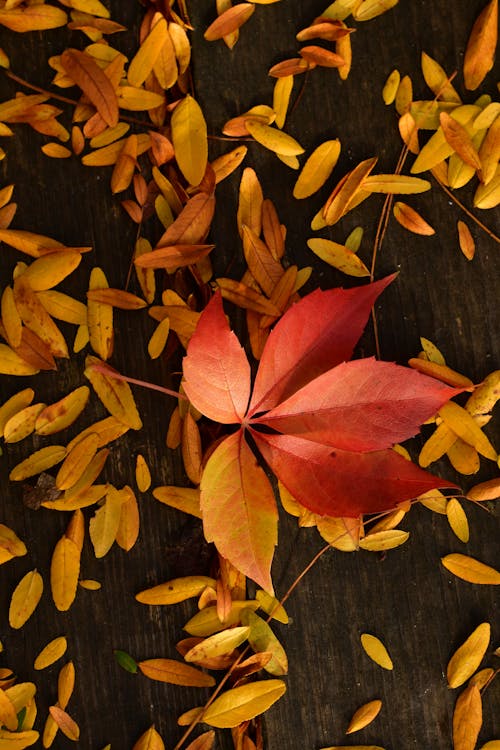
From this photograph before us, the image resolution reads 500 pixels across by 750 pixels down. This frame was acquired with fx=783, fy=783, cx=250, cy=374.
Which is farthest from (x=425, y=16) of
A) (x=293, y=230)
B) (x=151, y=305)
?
(x=151, y=305)

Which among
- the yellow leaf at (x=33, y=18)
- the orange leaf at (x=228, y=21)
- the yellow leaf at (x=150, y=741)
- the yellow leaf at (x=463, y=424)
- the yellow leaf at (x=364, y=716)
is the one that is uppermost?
the yellow leaf at (x=33, y=18)

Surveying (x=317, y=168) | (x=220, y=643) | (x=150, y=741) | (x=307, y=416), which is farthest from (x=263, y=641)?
(x=317, y=168)

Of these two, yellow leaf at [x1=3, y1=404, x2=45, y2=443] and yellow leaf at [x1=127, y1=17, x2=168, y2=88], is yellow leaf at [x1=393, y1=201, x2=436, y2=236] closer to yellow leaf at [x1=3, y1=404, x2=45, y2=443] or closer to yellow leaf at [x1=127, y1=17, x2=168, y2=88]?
yellow leaf at [x1=127, y1=17, x2=168, y2=88]

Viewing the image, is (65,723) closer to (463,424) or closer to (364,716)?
(364,716)

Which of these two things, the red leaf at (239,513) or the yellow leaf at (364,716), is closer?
the red leaf at (239,513)

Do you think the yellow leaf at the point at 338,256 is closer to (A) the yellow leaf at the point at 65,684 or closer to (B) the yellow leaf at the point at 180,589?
(B) the yellow leaf at the point at 180,589

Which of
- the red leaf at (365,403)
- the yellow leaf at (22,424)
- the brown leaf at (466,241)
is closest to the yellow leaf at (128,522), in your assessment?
the yellow leaf at (22,424)

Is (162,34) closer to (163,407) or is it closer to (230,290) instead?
(230,290)
